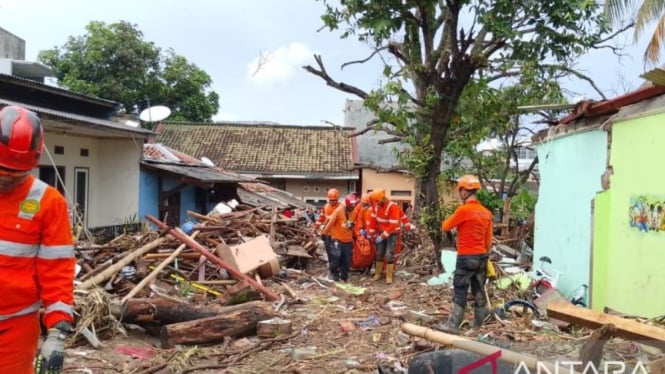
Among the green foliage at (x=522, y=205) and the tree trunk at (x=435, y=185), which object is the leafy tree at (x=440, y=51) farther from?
the green foliage at (x=522, y=205)

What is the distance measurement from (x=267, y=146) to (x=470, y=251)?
81.3ft

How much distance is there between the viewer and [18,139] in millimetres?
2816

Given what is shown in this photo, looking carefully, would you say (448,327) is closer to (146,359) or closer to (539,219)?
(146,359)

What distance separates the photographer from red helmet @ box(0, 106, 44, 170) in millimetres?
2789

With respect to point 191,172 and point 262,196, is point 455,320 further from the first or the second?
point 262,196

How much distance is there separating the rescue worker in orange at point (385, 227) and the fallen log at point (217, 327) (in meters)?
3.91

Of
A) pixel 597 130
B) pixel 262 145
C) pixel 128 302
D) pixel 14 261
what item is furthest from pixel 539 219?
pixel 262 145

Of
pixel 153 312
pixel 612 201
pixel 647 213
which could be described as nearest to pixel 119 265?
pixel 153 312

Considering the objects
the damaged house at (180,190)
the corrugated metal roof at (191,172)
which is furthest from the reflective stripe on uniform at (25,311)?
the corrugated metal roof at (191,172)

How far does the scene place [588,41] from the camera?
9117 millimetres

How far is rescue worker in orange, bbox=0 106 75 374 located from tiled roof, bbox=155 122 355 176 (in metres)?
25.2

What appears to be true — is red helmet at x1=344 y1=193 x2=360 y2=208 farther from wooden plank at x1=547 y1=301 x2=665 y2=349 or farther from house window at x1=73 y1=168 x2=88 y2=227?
house window at x1=73 y1=168 x2=88 y2=227

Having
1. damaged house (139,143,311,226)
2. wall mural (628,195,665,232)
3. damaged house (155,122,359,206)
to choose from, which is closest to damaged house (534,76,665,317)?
wall mural (628,195,665,232)

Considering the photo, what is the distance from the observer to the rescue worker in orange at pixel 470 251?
7.17 metres
